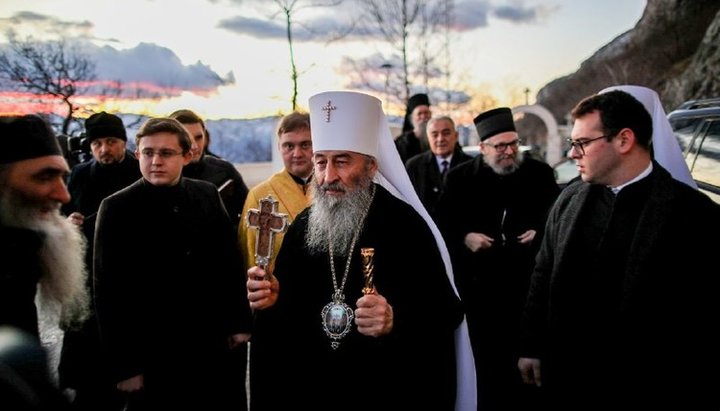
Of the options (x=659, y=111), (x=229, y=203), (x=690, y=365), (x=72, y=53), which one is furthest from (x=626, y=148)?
(x=72, y=53)

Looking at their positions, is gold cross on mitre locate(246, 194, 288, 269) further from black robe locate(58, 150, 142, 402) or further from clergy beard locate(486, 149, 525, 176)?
clergy beard locate(486, 149, 525, 176)

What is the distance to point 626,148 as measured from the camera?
2822 mm

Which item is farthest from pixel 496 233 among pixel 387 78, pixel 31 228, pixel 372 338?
pixel 387 78

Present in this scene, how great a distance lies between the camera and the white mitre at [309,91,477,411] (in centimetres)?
280

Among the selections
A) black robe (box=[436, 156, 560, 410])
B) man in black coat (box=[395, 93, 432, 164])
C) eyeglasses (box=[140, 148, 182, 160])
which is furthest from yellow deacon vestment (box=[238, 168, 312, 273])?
man in black coat (box=[395, 93, 432, 164])

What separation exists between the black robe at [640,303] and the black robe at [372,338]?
0.68 m

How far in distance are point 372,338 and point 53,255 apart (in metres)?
1.39

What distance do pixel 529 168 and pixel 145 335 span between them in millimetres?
3707

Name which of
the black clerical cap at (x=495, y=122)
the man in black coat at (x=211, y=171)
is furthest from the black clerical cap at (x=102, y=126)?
the black clerical cap at (x=495, y=122)

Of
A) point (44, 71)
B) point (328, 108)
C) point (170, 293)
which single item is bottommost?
point (170, 293)

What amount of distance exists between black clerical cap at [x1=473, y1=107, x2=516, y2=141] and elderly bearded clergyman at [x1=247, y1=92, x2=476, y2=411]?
2571 millimetres

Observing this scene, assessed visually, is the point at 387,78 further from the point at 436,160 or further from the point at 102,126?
the point at 102,126

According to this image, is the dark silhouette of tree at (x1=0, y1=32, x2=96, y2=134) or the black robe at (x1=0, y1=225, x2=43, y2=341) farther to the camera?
the dark silhouette of tree at (x1=0, y1=32, x2=96, y2=134)

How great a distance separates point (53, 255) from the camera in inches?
79.4
